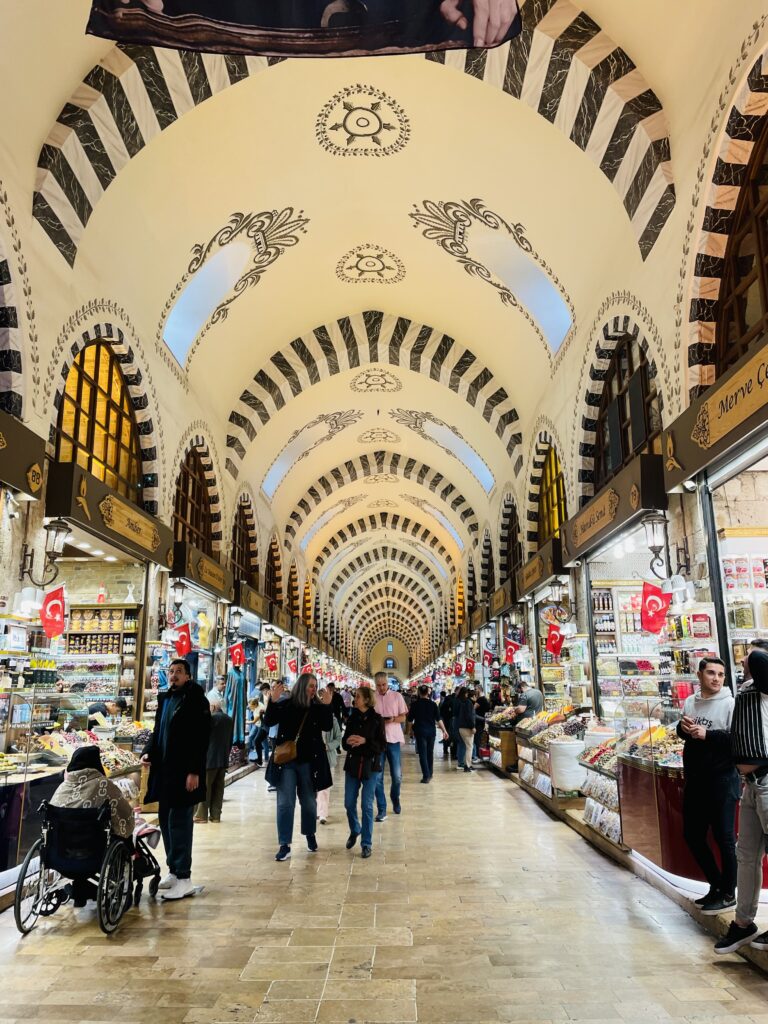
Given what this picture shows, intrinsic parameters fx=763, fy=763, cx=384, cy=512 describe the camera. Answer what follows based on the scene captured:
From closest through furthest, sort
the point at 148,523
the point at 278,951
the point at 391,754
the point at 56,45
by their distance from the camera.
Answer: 1. the point at 278,951
2. the point at 56,45
3. the point at 391,754
4. the point at 148,523

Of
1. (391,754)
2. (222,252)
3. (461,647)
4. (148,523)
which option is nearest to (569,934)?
(391,754)

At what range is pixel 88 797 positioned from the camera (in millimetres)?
3834

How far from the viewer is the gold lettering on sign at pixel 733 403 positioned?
3.98 m

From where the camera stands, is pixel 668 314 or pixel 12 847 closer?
pixel 12 847

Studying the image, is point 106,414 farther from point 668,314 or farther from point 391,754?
point 668,314

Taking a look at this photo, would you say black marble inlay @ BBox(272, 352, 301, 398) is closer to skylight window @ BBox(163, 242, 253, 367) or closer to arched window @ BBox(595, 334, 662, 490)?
skylight window @ BBox(163, 242, 253, 367)

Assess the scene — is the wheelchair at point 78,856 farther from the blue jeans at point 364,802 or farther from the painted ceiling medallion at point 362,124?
the painted ceiling medallion at point 362,124

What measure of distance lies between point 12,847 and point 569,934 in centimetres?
307

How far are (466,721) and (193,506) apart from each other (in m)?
4.90

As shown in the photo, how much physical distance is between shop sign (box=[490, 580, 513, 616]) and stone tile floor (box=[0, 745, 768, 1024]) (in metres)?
6.92

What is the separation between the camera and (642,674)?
6.69 meters

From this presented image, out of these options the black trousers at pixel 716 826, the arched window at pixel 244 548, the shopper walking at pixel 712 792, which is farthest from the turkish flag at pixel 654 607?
the arched window at pixel 244 548

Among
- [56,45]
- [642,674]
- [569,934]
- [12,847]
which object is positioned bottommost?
[569,934]

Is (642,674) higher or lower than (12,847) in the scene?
higher
